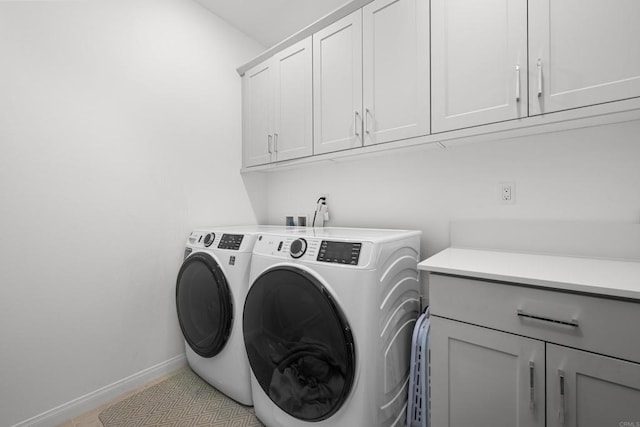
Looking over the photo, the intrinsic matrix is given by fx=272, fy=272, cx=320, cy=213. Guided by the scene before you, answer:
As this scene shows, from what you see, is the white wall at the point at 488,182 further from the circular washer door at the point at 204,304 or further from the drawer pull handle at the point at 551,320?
the circular washer door at the point at 204,304

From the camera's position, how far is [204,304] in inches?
65.5

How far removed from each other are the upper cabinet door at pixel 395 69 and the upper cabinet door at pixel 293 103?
45cm

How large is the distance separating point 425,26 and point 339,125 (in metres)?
0.66

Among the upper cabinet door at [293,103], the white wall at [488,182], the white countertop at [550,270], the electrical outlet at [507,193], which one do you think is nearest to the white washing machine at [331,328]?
the white countertop at [550,270]

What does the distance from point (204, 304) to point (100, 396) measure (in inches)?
31.0

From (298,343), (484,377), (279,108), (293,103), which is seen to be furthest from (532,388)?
(279,108)

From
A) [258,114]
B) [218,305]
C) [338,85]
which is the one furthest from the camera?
[258,114]

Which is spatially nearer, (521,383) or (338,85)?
(521,383)

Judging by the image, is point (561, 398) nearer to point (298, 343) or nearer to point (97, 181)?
point (298, 343)

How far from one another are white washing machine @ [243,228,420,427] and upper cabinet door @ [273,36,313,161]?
81cm

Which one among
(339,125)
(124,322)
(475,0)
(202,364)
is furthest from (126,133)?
(475,0)

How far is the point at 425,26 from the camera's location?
137 cm

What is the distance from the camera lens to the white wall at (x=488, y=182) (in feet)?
3.99

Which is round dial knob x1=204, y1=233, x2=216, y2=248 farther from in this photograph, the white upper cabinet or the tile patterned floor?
the tile patterned floor
